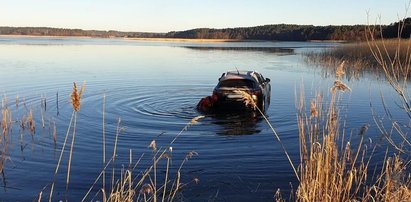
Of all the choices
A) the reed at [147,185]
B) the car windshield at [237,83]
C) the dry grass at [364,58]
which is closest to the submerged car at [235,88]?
the car windshield at [237,83]

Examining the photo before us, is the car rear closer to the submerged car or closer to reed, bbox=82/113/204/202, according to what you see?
the submerged car

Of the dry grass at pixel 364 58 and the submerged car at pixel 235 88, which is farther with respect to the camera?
the dry grass at pixel 364 58

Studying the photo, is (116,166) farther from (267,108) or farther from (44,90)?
(44,90)

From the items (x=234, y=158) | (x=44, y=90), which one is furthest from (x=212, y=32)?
(x=234, y=158)

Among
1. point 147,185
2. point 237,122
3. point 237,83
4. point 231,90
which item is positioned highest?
point 237,83

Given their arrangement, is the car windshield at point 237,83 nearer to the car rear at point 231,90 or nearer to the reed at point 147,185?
the car rear at point 231,90

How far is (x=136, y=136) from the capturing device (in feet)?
38.5

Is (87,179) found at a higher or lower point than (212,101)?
lower

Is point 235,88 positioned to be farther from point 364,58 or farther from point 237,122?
point 364,58

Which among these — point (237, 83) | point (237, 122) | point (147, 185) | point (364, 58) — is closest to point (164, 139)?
point (237, 122)

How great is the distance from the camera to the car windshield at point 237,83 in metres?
14.3

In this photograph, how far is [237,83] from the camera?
14.5 meters

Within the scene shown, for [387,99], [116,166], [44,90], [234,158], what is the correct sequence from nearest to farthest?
[116,166] < [234,158] < [387,99] < [44,90]

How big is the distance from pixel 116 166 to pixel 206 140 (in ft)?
9.88
